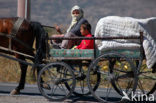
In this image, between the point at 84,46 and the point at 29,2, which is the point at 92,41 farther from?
the point at 29,2

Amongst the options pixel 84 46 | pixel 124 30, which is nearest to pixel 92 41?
pixel 84 46

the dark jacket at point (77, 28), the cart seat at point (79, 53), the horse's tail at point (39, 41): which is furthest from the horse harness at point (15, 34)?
the dark jacket at point (77, 28)

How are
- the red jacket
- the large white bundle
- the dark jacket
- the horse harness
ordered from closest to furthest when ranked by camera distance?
the large white bundle < the red jacket < the dark jacket < the horse harness

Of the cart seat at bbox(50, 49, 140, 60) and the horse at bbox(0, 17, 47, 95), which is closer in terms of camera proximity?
the cart seat at bbox(50, 49, 140, 60)

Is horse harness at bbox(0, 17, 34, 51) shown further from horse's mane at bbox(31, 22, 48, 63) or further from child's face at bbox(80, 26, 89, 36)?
child's face at bbox(80, 26, 89, 36)

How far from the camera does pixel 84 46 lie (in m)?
5.86

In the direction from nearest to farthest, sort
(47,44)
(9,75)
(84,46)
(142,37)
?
(142,37) < (84,46) < (47,44) < (9,75)

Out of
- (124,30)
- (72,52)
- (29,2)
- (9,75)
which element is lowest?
(9,75)

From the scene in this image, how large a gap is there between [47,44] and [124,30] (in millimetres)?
1618

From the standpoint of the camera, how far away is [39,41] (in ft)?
22.2

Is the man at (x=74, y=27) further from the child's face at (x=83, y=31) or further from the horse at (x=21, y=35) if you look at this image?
the horse at (x=21, y=35)

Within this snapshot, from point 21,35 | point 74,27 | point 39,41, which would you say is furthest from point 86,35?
point 21,35

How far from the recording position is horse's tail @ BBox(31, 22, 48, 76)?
6.51m

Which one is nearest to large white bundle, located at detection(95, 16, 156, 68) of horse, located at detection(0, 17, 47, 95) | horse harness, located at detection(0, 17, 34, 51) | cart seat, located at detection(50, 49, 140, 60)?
cart seat, located at detection(50, 49, 140, 60)
